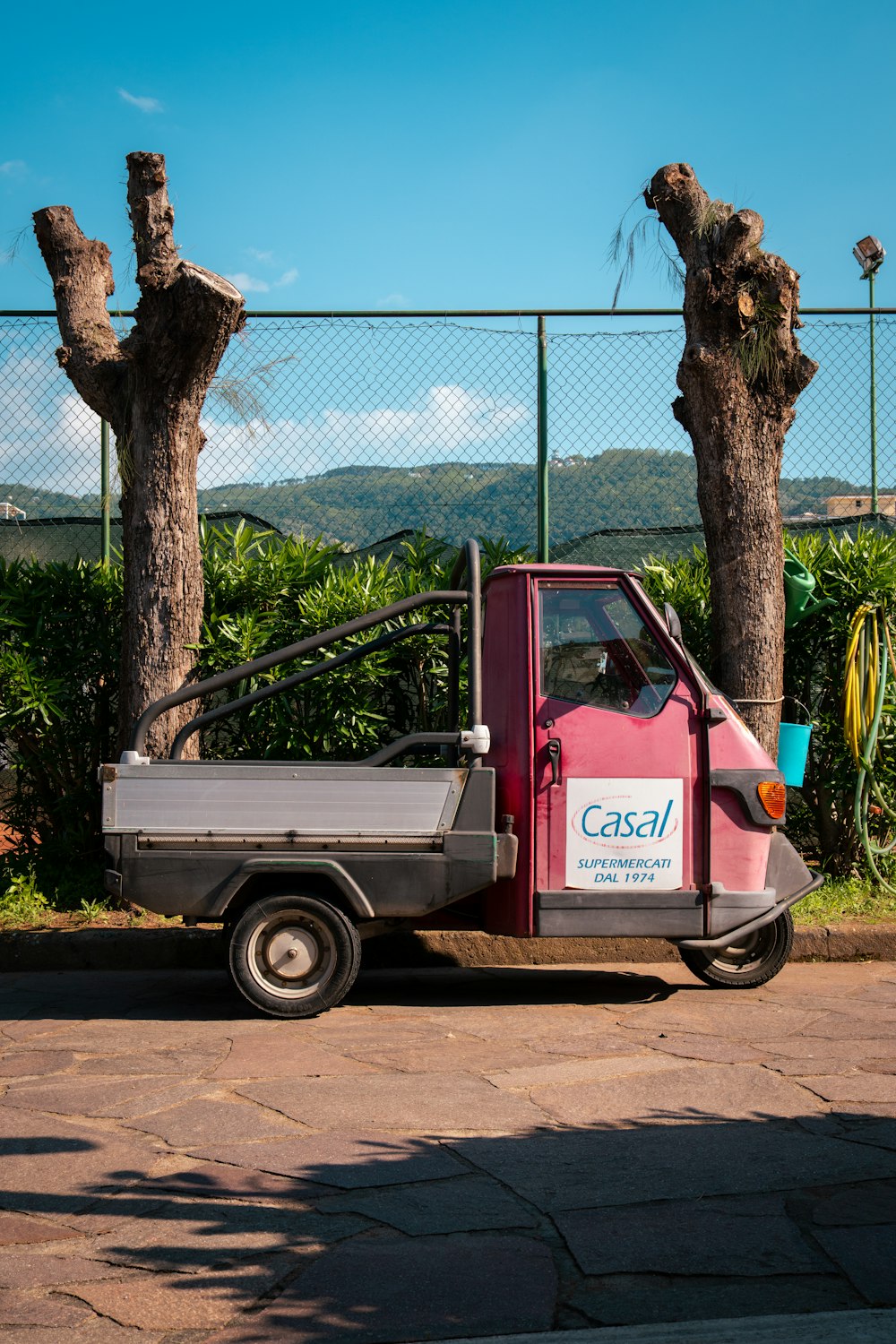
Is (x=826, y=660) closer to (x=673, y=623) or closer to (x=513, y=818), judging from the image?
(x=673, y=623)

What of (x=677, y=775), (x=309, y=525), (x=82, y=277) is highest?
(x=82, y=277)

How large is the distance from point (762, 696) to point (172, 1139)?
188 inches

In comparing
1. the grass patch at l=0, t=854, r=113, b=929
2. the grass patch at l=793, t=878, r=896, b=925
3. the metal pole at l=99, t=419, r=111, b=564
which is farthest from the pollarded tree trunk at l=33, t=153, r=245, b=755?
the grass patch at l=793, t=878, r=896, b=925

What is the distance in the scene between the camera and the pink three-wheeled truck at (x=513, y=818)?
5.81 m

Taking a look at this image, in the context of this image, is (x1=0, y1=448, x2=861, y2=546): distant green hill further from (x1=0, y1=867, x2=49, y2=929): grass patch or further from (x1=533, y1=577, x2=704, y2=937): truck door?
(x1=533, y1=577, x2=704, y2=937): truck door

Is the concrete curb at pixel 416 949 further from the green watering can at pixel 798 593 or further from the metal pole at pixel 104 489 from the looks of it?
the metal pole at pixel 104 489

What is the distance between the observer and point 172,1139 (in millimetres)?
4121

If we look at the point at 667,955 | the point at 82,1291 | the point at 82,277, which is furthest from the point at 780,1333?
the point at 82,277

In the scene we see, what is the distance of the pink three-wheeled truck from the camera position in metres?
5.81

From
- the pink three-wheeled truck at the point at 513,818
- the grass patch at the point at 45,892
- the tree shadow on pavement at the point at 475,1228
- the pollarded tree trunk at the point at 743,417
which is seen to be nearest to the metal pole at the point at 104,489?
the grass patch at the point at 45,892

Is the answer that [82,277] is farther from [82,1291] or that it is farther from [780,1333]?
[780,1333]

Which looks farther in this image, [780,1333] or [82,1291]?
[82,1291]

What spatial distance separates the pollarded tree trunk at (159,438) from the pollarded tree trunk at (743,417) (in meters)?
2.85

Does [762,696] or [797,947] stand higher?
[762,696]
